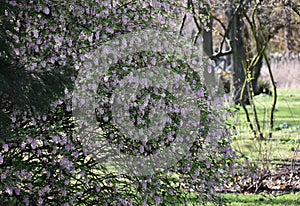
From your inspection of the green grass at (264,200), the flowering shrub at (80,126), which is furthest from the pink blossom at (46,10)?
the green grass at (264,200)

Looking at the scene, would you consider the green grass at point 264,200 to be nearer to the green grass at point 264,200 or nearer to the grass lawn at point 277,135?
the green grass at point 264,200

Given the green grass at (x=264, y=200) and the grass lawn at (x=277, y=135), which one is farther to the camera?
the grass lawn at (x=277, y=135)

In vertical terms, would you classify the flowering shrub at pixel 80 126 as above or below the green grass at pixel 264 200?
above

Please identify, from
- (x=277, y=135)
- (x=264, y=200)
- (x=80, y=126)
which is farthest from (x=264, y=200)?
(x=277, y=135)

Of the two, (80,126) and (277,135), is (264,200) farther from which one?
(277,135)

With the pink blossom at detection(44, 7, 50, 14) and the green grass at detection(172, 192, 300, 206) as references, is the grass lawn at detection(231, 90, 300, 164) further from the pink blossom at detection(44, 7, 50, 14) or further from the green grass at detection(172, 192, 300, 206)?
the pink blossom at detection(44, 7, 50, 14)

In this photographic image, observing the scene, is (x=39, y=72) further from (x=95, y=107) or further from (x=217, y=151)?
(x=217, y=151)

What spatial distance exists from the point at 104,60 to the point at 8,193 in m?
1.07

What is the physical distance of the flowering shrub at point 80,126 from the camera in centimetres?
379

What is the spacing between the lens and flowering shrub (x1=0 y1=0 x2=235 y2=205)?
3785mm

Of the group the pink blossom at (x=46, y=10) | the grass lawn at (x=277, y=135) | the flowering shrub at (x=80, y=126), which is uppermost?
the pink blossom at (x=46, y=10)

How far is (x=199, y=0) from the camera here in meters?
4.35

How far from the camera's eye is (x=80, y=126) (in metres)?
3.97

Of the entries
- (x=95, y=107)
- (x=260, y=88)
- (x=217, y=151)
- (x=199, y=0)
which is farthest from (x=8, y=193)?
(x=260, y=88)
